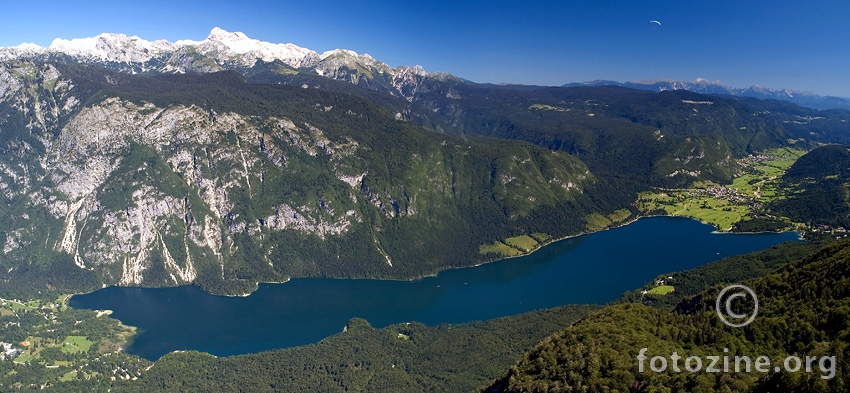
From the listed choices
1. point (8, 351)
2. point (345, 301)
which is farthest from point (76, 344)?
point (345, 301)

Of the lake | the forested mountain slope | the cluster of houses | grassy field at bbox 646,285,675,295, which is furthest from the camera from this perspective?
the lake

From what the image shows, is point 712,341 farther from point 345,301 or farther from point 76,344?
point 76,344

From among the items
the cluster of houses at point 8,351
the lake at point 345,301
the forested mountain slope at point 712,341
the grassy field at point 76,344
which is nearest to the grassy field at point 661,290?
the lake at point 345,301

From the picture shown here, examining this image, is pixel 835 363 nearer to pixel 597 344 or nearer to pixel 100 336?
pixel 597 344

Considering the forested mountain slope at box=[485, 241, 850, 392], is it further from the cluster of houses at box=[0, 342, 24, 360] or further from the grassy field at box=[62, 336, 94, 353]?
the cluster of houses at box=[0, 342, 24, 360]

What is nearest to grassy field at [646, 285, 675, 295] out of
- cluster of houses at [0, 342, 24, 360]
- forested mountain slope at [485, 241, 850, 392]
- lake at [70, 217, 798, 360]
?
lake at [70, 217, 798, 360]
